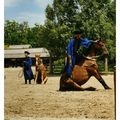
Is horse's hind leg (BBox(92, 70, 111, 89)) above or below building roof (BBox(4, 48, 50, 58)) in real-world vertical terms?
below

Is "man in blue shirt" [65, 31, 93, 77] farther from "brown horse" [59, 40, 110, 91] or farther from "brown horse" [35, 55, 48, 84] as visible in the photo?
"brown horse" [35, 55, 48, 84]

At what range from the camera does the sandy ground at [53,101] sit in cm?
516

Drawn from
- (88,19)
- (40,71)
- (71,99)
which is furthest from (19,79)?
(88,19)

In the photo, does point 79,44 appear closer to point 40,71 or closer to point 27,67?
point 40,71

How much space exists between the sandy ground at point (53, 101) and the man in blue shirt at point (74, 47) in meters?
0.19

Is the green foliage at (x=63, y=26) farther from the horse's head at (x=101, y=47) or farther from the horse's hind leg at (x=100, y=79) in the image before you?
the horse's hind leg at (x=100, y=79)

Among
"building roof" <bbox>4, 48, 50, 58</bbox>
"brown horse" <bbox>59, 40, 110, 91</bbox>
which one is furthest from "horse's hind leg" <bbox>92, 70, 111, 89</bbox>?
"building roof" <bbox>4, 48, 50, 58</bbox>

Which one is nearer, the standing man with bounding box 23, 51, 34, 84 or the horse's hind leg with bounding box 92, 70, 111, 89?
the horse's hind leg with bounding box 92, 70, 111, 89

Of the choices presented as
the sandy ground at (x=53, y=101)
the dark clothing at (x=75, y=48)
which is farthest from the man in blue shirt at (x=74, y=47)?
the sandy ground at (x=53, y=101)

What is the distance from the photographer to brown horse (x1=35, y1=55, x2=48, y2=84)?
5477 mm

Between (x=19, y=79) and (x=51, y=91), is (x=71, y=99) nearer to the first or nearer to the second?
(x=51, y=91)

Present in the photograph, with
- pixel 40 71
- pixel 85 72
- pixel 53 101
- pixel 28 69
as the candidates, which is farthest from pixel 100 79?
pixel 28 69

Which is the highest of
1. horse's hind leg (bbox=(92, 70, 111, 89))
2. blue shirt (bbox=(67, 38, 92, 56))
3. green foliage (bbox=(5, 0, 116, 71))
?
green foliage (bbox=(5, 0, 116, 71))

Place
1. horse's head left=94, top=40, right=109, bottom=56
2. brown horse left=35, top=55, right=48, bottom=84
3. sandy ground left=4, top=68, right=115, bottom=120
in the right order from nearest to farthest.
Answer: sandy ground left=4, top=68, right=115, bottom=120 < horse's head left=94, top=40, right=109, bottom=56 < brown horse left=35, top=55, right=48, bottom=84
